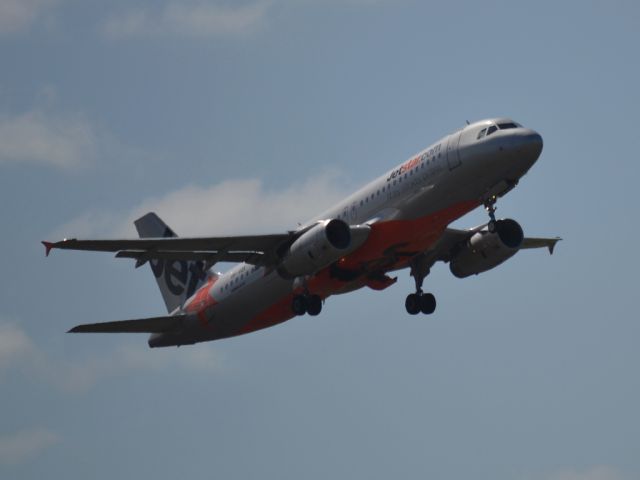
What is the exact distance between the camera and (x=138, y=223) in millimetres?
69500

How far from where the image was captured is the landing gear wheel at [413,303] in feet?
198

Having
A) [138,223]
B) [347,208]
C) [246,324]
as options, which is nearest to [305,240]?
[347,208]

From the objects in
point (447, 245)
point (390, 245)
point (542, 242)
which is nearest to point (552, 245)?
point (542, 242)

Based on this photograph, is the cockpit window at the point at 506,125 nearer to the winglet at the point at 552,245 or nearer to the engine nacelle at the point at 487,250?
the engine nacelle at the point at 487,250

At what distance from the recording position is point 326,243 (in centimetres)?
5353

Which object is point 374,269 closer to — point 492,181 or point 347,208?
point 347,208

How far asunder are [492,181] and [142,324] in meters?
18.7

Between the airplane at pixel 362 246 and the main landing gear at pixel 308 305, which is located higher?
the airplane at pixel 362 246

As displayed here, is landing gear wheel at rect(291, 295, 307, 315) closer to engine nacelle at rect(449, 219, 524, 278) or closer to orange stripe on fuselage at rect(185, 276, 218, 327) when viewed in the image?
orange stripe on fuselage at rect(185, 276, 218, 327)

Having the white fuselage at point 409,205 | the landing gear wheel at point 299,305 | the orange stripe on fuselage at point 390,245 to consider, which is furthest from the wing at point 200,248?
the orange stripe on fuselage at point 390,245

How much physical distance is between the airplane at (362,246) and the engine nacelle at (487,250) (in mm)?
50

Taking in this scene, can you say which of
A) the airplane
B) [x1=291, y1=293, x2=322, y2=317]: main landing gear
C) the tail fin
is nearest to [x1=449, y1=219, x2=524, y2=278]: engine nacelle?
the airplane

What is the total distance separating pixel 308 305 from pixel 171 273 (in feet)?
40.3

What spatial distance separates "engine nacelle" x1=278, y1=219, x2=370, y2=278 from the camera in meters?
53.5
